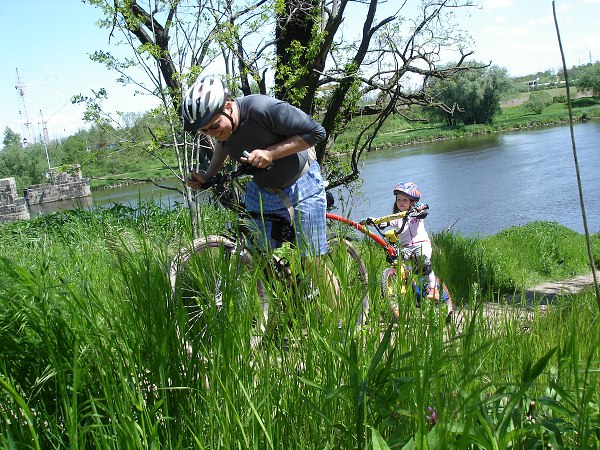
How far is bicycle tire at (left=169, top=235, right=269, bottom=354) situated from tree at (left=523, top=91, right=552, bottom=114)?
75415 mm

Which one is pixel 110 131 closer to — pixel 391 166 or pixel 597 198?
pixel 597 198

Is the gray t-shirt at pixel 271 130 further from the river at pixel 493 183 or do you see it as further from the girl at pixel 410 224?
the river at pixel 493 183

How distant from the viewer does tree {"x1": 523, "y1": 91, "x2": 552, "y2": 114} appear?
72.4 m

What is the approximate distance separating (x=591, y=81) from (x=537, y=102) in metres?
5.97

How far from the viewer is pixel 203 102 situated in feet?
10.5

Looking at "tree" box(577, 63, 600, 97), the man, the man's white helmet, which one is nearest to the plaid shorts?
the man

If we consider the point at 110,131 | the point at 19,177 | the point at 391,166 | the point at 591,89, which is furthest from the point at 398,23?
the point at 591,89

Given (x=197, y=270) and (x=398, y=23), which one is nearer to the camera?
(x=197, y=270)

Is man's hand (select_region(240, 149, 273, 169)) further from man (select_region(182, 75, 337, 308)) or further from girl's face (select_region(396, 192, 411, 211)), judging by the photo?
girl's face (select_region(396, 192, 411, 211))

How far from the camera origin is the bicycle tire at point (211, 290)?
195cm

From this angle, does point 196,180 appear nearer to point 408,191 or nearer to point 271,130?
point 271,130

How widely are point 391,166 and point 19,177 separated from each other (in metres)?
46.6

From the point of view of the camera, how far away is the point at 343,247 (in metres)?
2.39

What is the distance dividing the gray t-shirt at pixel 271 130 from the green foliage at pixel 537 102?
7400cm
